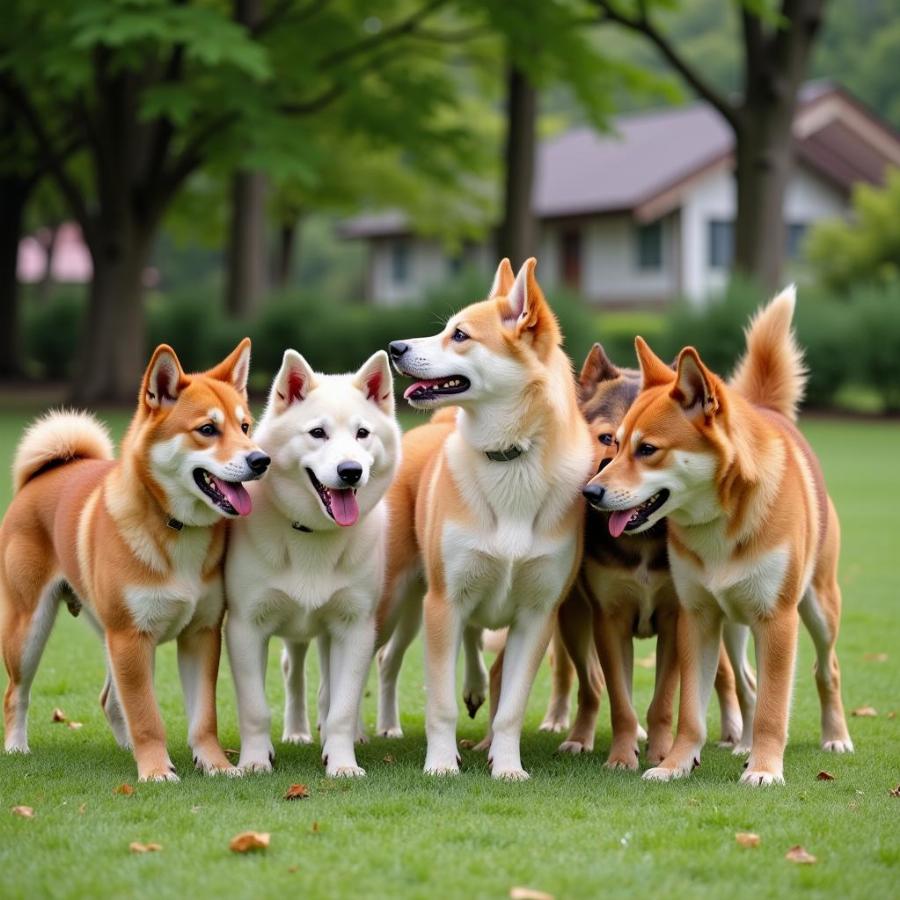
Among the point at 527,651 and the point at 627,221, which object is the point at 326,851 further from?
the point at 627,221

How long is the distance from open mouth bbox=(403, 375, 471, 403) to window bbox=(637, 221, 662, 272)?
41.0 m

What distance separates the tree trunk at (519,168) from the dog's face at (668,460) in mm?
20196

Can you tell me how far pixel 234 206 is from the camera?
3047 centimetres

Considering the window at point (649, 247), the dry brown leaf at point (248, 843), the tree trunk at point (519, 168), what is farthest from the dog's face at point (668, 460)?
the window at point (649, 247)

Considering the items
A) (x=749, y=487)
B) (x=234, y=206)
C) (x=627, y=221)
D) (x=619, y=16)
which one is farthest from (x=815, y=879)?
(x=627, y=221)

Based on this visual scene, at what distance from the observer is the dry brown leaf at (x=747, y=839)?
16.7 feet

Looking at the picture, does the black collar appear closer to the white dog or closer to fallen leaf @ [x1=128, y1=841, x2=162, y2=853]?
the white dog

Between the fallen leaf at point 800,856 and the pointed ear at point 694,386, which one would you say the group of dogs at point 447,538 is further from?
the fallen leaf at point 800,856

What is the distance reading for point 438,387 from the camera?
251 inches

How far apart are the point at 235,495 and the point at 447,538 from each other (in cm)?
99

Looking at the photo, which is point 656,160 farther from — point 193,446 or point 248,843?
point 248,843

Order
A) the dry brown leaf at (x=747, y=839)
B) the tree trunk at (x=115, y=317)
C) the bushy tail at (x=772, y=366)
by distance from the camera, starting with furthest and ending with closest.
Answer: the tree trunk at (x=115, y=317) < the bushy tail at (x=772, y=366) < the dry brown leaf at (x=747, y=839)

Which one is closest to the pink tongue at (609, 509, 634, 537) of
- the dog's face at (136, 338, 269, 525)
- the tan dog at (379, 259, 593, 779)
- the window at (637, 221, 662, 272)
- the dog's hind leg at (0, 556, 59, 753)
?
the tan dog at (379, 259, 593, 779)

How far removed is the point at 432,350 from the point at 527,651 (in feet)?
4.79
